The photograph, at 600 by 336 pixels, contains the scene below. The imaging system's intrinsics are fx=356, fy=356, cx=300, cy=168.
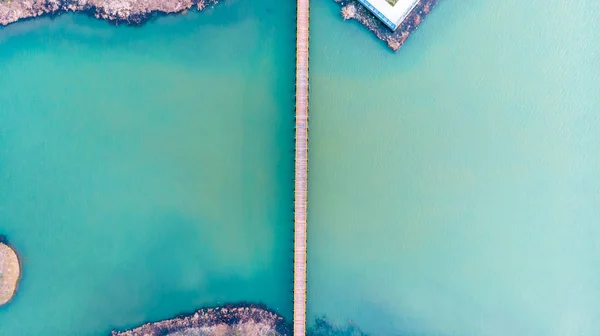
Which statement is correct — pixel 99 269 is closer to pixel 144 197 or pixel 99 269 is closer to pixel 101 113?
pixel 144 197

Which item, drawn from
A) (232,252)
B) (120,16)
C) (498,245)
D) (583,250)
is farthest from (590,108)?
(120,16)

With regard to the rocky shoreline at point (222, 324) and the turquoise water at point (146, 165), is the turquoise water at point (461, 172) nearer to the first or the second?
the rocky shoreline at point (222, 324)

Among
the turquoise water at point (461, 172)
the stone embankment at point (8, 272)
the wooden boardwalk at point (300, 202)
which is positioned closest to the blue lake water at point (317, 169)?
the turquoise water at point (461, 172)

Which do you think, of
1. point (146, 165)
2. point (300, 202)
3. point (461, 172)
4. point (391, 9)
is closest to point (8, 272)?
point (146, 165)

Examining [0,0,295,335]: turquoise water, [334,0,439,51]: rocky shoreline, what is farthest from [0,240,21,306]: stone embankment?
[334,0,439,51]: rocky shoreline

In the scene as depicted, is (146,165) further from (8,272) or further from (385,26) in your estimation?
(385,26)

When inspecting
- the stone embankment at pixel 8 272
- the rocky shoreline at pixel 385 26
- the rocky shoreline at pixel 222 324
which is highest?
the rocky shoreline at pixel 385 26
